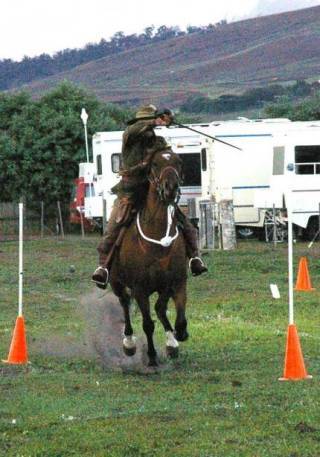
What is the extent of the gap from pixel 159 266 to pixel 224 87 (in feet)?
324

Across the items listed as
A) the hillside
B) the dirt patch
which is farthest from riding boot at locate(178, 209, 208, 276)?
the hillside

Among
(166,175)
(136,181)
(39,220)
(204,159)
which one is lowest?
(39,220)

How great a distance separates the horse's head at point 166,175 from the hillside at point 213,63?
90671 mm

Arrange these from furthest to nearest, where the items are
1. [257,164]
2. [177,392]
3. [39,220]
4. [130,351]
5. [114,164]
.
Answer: [39,220] → [114,164] → [257,164] → [130,351] → [177,392]

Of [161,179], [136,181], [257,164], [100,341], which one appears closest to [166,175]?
[161,179]

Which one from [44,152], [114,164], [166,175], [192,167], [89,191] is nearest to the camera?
[166,175]

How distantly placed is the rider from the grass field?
43.2 inches

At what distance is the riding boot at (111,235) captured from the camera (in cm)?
1491

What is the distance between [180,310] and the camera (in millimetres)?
14594

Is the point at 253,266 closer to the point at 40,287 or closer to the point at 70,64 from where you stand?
the point at 40,287

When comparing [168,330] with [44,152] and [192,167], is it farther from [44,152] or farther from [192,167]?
[44,152]

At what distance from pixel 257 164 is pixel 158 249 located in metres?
26.6

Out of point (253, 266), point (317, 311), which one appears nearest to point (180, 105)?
point (253, 266)

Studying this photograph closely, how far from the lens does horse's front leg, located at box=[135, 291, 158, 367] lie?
14.6m
